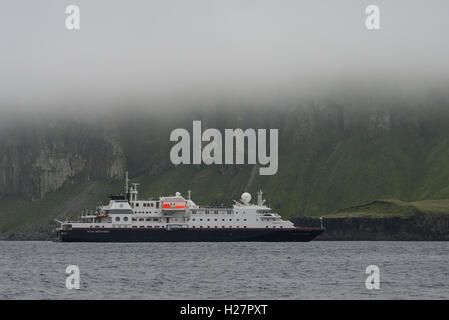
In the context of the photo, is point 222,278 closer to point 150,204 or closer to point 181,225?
point 181,225

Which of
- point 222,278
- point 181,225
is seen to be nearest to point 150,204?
point 181,225

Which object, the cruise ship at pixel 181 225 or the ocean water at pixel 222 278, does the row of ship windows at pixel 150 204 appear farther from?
the ocean water at pixel 222 278

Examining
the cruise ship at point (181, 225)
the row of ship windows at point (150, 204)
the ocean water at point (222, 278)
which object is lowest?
the ocean water at point (222, 278)

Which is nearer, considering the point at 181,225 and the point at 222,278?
the point at 222,278

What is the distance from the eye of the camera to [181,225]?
159125mm

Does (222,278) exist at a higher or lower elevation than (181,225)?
lower

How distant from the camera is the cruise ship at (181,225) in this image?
158 metres

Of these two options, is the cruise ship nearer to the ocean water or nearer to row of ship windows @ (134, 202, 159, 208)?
row of ship windows @ (134, 202, 159, 208)

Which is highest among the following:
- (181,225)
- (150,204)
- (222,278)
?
(150,204)

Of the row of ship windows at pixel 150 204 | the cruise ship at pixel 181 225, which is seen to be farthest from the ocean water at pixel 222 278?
the row of ship windows at pixel 150 204

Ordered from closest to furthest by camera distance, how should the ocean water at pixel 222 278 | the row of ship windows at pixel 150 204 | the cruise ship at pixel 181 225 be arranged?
the ocean water at pixel 222 278 < the cruise ship at pixel 181 225 < the row of ship windows at pixel 150 204

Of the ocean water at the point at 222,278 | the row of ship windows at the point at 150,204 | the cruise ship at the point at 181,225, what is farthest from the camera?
the row of ship windows at the point at 150,204

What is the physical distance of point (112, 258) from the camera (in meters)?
109
